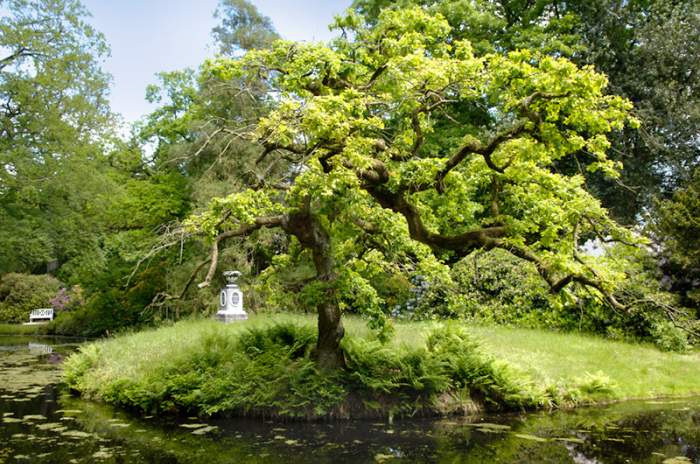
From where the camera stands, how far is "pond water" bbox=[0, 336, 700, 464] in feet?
23.1

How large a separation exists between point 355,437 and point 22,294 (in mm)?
30118

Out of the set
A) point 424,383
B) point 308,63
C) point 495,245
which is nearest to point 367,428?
point 424,383

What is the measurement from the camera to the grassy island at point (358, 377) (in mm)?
9383

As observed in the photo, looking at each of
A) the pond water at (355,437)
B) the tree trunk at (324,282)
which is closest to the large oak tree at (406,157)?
the tree trunk at (324,282)

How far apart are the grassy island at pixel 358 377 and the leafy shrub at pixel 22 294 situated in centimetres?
2320

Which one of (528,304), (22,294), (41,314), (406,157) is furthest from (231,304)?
(22,294)

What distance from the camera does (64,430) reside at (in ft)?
26.8

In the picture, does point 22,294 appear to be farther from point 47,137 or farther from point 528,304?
point 528,304

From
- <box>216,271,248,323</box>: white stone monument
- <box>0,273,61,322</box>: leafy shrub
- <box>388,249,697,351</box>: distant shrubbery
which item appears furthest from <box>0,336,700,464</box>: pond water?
<box>0,273,61,322</box>: leafy shrub

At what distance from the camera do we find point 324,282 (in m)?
9.04

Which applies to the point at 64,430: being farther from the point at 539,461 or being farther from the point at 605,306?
the point at 605,306

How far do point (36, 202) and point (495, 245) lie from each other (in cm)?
2073

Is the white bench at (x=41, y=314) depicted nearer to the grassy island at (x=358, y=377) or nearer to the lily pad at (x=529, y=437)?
the grassy island at (x=358, y=377)

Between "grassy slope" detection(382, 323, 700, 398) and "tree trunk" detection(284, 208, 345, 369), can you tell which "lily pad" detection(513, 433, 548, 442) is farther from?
"tree trunk" detection(284, 208, 345, 369)
